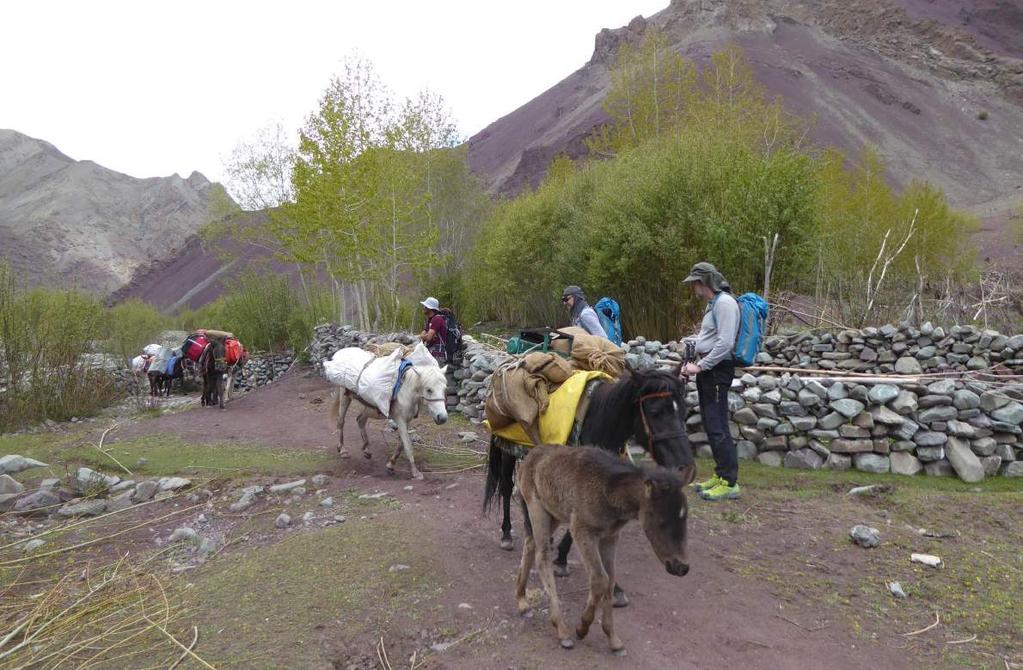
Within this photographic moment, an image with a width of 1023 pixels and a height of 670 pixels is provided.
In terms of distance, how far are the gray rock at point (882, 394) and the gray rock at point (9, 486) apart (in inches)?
383

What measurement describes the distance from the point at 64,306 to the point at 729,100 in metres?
21.4

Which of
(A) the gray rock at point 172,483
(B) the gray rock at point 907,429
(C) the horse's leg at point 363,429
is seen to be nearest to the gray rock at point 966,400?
(B) the gray rock at point 907,429

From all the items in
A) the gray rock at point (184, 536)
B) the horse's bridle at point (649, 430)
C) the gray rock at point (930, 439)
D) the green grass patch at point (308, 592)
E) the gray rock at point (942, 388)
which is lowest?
the gray rock at point (184, 536)

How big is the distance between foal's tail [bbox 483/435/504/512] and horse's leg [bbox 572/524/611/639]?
1.70m

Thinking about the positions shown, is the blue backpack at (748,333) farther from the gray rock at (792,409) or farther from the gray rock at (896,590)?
the gray rock at (792,409)

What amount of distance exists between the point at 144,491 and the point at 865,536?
7.15m

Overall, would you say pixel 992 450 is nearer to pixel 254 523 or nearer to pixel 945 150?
pixel 254 523

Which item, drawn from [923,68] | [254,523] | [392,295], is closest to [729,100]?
[392,295]

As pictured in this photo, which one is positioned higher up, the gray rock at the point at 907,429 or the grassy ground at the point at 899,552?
the gray rock at the point at 907,429

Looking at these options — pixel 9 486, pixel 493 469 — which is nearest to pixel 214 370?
pixel 9 486

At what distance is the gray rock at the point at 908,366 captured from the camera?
9.12 meters

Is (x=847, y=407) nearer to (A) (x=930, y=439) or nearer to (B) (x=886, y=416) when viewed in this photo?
(B) (x=886, y=416)

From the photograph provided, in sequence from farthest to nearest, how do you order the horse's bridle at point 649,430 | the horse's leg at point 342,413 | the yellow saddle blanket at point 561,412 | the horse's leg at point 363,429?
1. the horse's leg at point 342,413
2. the horse's leg at point 363,429
3. the yellow saddle blanket at point 561,412
4. the horse's bridle at point 649,430

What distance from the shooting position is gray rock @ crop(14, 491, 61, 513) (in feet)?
20.7
